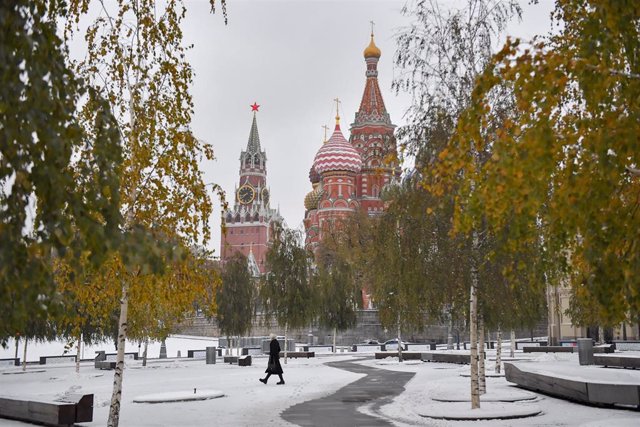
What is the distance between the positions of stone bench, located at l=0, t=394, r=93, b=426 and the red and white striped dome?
70.7 meters

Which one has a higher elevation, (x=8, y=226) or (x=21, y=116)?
(x=21, y=116)

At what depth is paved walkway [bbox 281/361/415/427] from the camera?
573 inches

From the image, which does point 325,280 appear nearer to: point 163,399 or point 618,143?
point 163,399

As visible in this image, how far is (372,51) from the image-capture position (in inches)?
3691

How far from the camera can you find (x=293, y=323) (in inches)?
1441

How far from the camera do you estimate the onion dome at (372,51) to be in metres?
93.8

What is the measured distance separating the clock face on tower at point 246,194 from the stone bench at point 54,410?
141 m

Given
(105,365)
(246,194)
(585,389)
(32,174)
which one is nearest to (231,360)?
(105,365)

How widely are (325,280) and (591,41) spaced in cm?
3676

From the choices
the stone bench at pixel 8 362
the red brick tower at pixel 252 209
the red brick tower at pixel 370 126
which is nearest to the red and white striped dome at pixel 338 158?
the red brick tower at pixel 370 126

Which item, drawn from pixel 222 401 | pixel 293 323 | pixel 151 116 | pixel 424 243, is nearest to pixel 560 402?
pixel 424 243

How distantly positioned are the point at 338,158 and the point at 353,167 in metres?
2.23

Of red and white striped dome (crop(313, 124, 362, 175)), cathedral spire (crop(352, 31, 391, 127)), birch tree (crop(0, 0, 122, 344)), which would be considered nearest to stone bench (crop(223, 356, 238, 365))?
birch tree (crop(0, 0, 122, 344))

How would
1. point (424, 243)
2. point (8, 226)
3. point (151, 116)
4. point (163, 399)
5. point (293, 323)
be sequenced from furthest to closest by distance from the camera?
point (293, 323)
point (163, 399)
point (424, 243)
point (151, 116)
point (8, 226)
